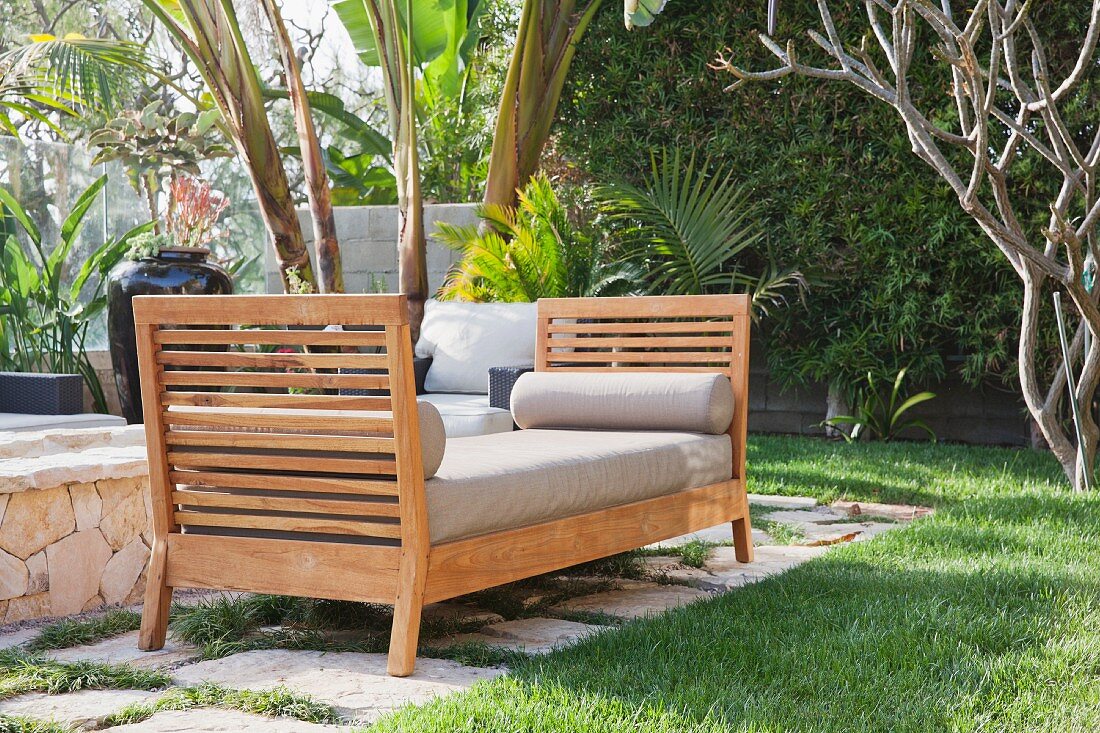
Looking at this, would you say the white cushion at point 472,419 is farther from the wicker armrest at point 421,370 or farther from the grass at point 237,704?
the grass at point 237,704

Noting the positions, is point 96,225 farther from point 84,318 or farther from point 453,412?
point 453,412

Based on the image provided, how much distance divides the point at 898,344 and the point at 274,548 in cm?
516

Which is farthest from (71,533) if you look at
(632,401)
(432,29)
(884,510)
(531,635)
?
(432,29)

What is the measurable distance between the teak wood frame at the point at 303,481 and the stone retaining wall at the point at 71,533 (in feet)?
1.45

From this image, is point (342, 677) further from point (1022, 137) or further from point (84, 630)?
point (1022, 137)

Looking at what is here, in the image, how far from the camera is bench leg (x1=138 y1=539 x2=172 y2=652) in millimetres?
2660

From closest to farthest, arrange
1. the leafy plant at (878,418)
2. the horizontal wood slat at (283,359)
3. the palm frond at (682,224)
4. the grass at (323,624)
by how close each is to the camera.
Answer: the horizontal wood slat at (283,359) < the grass at (323,624) < the palm frond at (682,224) < the leafy plant at (878,418)

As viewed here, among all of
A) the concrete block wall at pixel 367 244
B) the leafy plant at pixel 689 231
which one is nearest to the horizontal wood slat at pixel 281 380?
the leafy plant at pixel 689 231

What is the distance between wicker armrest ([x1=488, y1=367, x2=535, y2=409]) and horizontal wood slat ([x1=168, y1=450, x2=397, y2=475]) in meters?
2.00

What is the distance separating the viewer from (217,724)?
2.11 meters

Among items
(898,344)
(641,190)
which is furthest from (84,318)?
(898,344)

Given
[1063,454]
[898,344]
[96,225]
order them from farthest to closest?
[96,225] → [898,344] → [1063,454]

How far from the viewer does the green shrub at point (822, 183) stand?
Answer: 6.59 meters

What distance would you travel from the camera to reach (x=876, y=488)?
17.2 ft
